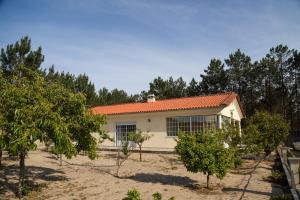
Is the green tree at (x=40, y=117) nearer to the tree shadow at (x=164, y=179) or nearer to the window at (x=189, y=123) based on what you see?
the tree shadow at (x=164, y=179)

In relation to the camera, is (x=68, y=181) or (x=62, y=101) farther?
(x=68, y=181)

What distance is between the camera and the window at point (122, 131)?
2608 centimetres

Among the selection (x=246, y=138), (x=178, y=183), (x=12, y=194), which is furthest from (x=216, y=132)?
(x=12, y=194)

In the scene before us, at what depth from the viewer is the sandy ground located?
10.5 m

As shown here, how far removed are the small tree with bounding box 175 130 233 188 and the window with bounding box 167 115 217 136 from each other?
405 inches

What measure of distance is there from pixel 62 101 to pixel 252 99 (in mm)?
50164

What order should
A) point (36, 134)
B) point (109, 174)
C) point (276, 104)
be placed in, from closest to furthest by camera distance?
point (36, 134) → point (109, 174) → point (276, 104)

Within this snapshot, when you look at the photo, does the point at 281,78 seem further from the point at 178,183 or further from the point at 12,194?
the point at 12,194

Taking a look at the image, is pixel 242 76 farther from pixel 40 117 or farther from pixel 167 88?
pixel 40 117

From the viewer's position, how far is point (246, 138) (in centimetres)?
1500

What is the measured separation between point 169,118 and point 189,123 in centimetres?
165

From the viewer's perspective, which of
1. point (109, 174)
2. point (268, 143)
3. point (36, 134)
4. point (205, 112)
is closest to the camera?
point (36, 134)

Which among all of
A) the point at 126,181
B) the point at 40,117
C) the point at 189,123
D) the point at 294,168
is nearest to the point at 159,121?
the point at 189,123

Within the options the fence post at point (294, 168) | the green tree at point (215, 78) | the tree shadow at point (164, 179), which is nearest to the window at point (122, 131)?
the tree shadow at point (164, 179)
